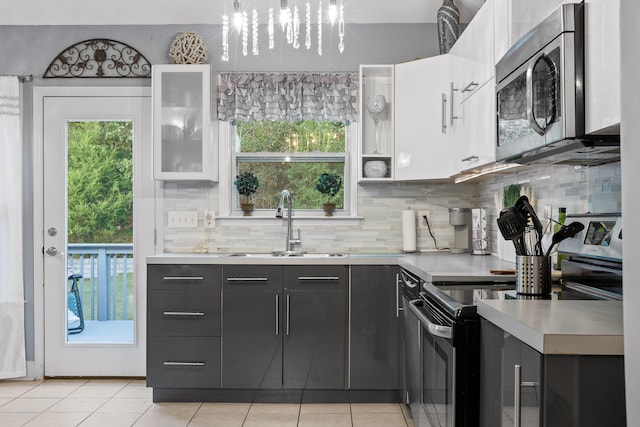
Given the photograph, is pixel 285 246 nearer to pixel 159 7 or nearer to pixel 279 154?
pixel 279 154

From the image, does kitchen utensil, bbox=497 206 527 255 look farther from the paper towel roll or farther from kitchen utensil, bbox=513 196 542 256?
the paper towel roll

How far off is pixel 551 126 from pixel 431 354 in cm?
98

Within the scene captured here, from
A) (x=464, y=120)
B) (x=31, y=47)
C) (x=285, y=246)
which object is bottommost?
(x=285, y=246)

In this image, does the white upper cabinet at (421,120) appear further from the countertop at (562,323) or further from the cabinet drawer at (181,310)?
the countertop at (562,323)

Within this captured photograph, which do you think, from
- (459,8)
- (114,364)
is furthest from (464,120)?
(114,364)

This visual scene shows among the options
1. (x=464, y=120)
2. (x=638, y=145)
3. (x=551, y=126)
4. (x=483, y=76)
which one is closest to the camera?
(x=638, y=145)

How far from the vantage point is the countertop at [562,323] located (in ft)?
4.28

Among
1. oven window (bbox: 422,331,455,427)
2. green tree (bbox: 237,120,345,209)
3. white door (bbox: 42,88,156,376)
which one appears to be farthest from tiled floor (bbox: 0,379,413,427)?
green tree (bbox: 237,120,345,209)

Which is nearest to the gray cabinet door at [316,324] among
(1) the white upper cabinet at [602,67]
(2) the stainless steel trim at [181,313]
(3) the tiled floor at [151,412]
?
(3) the tiled floor at [151,412]

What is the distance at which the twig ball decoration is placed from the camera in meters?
4.11

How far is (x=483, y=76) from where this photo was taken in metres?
2.88

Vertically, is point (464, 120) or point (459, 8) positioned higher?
point (459, 8)

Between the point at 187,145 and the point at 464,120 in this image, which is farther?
the point at 187,145

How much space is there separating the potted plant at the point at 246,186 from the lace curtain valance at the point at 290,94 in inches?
16.2
